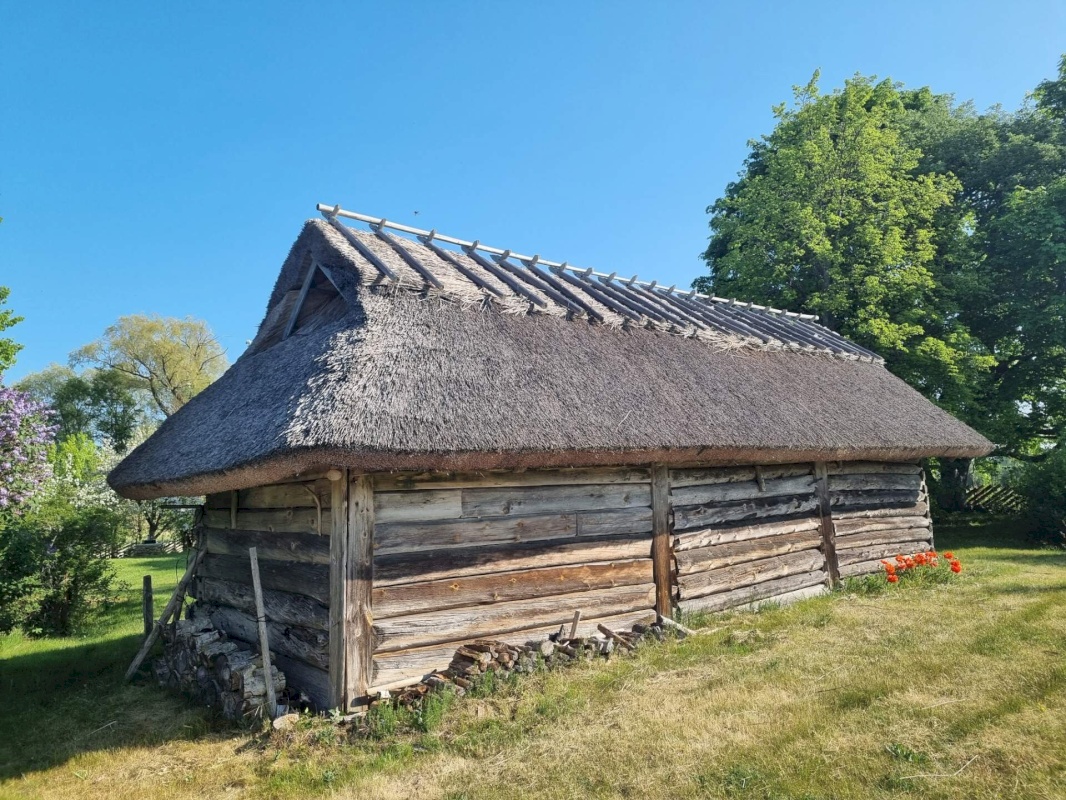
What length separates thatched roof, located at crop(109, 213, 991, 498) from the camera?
4.99m

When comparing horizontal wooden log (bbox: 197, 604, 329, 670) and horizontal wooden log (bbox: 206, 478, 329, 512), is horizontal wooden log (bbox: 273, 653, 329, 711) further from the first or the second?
horizontal wooden log (bbox: 206, 478, 329, 512)

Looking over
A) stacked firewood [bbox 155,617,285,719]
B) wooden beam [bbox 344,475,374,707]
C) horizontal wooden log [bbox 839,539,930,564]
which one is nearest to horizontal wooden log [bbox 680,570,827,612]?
horizontal wooden log [bbox 839,539,930,564]

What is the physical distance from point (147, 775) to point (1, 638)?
236 inches

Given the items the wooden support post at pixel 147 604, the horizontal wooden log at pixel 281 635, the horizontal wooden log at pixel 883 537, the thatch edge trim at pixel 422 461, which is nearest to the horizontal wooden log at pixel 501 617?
the horizontal wooden log at pixel 281 635

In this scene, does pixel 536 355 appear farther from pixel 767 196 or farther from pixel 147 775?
pixel 767 196

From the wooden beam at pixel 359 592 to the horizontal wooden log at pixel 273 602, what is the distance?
0.98 feet

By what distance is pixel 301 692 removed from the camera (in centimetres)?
535

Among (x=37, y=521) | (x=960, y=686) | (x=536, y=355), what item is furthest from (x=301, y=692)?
(x=37, y=521)

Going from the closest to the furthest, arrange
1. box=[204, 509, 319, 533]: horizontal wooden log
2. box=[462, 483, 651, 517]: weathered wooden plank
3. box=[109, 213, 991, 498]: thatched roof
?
box=[109, 213, 991, 498]: thatched roof → box=[204, 509, 319, 533]: horizontal wooden log → box=[462, 483, 651, 517]: weathered wooden plank

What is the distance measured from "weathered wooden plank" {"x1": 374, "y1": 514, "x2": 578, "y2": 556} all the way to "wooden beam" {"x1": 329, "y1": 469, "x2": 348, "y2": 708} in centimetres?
30

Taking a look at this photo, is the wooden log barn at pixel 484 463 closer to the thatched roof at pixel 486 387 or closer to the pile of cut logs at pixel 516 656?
the thatched roof at pixel 486 387

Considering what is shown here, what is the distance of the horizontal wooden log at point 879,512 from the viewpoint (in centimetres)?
919

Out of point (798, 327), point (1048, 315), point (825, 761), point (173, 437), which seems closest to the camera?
point (825, 761)

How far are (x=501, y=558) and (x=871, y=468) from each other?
Result: 688cm
